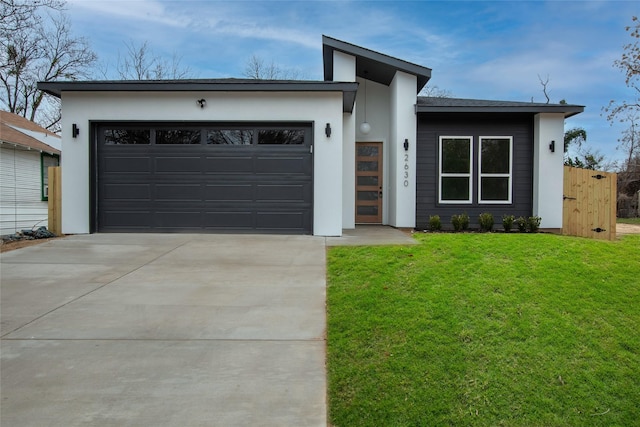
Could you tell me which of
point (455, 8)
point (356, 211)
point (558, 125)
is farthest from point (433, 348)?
point (455, 8)

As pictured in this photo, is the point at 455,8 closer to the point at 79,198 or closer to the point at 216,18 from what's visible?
the point at 216,18

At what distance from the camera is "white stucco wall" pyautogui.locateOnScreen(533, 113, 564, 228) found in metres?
11.0

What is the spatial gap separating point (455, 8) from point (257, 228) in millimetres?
8961

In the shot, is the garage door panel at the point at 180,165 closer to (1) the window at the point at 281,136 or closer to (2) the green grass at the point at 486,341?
(1) the window at the point at 281,136

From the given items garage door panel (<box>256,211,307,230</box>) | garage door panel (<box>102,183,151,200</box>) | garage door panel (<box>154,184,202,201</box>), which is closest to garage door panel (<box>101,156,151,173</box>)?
garage door panel (<box>102,183,151,200</box>)

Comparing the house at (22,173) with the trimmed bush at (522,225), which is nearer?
the trimmed bush at (522,225)

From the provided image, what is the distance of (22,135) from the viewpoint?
1378 centimetres

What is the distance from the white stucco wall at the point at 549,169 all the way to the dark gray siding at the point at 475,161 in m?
0.30

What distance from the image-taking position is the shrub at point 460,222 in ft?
33.9

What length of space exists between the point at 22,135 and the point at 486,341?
15460 millimetres

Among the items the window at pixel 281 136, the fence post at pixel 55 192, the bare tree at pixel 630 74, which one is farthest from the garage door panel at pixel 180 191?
the bare tree at pixel 630 74

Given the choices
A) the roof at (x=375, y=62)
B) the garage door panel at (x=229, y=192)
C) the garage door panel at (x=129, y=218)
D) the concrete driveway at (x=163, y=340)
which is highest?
the roof at (x=375, y=62)

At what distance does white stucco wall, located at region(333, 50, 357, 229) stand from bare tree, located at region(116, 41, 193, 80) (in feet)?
56.7

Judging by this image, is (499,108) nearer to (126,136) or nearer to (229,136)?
(229,136)
